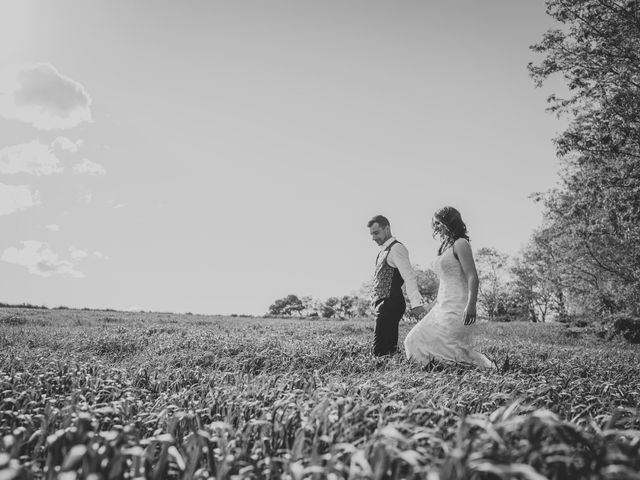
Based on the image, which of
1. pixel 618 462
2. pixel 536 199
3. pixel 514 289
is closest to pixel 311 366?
pixel 618 462

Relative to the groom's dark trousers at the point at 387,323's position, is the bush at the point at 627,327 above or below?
below

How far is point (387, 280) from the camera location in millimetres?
8062

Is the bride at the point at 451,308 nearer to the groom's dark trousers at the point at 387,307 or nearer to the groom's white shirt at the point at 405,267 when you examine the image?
the groom's white shirt at the point at 405,267

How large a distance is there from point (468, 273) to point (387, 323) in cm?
205

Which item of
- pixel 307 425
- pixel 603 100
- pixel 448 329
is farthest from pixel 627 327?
pixel 307 425

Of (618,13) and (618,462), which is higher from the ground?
(618,13)

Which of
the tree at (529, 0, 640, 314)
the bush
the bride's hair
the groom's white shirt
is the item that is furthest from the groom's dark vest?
the bush

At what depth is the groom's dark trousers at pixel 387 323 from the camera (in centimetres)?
800

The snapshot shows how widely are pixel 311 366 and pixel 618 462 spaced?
5.33m

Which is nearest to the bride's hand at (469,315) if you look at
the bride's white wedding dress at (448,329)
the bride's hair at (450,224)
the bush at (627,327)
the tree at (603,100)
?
the bride's white wedding dress at (448,329)

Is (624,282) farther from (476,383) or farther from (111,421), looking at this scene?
(111,421)

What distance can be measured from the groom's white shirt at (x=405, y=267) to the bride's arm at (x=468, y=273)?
3.15 ft

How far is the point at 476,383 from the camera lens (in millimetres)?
5199

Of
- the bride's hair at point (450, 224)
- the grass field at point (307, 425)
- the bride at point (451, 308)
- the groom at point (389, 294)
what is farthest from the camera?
the groom at point (389, 294)
